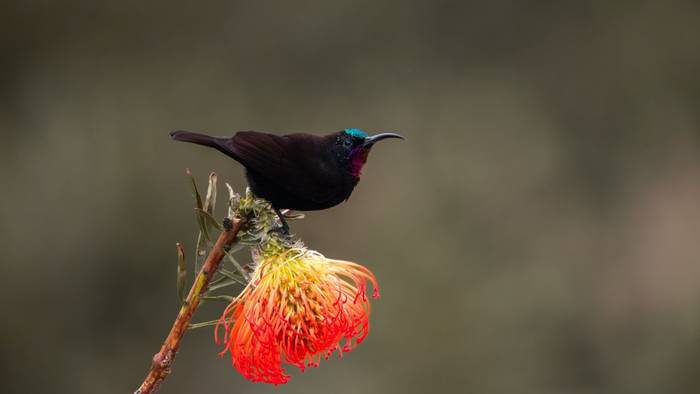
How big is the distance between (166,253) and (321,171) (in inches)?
166

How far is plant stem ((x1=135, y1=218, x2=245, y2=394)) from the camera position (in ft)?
5.76

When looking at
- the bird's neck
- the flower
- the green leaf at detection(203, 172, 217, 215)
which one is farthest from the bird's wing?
the green leaf at detection(203, 172, 217, 215)

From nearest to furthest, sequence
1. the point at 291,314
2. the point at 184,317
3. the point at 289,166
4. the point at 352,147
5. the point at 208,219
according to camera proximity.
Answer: the point at 184,317 → the point at 208,219 → the point at 291,314 → the point at 289,166 → the point at 352,147

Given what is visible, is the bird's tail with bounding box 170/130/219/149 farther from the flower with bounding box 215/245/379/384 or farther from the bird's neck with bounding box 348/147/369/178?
the bird's neck with bounding box 348/147/369/178

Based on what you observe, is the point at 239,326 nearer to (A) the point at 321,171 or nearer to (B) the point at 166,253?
(A) the point at 321,171

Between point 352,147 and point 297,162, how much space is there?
0.71 feet

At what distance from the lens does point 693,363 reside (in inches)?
318

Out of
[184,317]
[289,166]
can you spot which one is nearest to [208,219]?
[184,317]

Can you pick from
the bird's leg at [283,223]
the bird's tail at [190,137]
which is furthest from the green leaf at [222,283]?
the bird's tail at [190,137]

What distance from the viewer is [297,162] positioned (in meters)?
2.65

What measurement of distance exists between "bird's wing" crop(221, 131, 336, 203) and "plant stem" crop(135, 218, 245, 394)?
44cm

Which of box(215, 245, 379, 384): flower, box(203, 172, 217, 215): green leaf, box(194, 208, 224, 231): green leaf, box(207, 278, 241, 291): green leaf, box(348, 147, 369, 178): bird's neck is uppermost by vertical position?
box(348, 147, 369, 178): bird's neck

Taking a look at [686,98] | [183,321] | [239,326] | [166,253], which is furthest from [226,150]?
[686,98]

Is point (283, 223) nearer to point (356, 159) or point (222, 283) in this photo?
point (222, 283)
